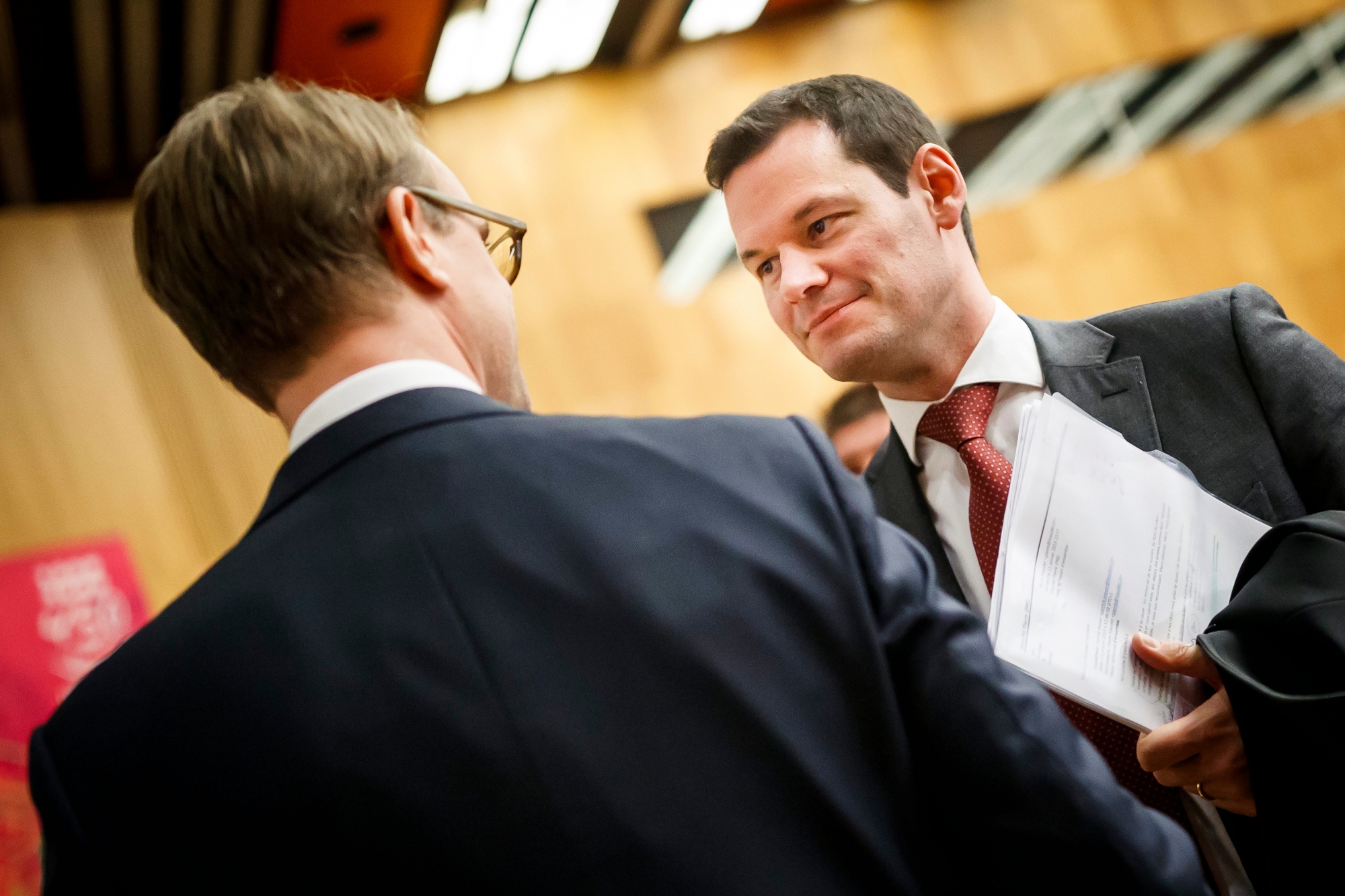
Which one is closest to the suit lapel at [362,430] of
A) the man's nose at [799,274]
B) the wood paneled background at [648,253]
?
the man's nose at [799,274]

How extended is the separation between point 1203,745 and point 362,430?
37.1 inches

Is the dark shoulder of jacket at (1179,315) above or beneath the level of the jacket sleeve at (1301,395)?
above

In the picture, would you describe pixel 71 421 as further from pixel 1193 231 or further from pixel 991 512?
pixel 1193 231

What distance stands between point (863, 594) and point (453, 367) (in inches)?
16.8

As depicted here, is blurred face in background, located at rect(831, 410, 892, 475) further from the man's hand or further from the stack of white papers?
the man's hand

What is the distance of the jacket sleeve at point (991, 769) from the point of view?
82 cm

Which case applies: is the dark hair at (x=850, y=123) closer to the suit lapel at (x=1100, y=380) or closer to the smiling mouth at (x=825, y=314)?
the smiling mouth at (x=825, y=314)

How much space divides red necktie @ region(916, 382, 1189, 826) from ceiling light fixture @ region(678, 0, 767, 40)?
12.8ft

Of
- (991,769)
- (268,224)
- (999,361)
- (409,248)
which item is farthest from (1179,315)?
(268,224)

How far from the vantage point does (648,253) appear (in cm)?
491

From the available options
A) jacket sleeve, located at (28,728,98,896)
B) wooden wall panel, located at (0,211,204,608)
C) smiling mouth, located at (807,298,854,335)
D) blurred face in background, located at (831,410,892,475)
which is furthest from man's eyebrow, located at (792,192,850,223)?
wooden wall panel, located at (0,211,204,608)

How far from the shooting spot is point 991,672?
2.80ft

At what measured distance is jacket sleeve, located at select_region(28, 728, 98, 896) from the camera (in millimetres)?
772

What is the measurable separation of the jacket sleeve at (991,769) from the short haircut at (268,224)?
18.6 inches
